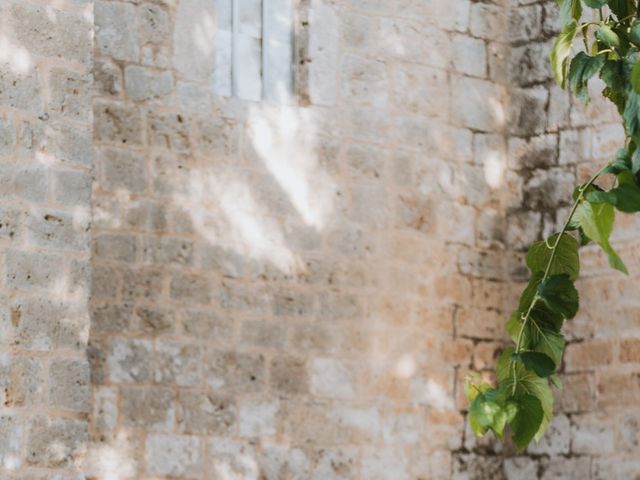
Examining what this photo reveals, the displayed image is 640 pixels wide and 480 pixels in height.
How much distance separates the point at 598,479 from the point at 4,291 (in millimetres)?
3849

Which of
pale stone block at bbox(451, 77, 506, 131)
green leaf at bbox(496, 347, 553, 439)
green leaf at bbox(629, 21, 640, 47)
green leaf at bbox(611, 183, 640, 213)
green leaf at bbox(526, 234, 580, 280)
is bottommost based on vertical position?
green leaf at bbox(496, 347, 553, 439)

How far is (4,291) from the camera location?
5762mm

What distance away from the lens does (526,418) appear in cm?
439

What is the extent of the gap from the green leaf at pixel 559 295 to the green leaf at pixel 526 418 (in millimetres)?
245

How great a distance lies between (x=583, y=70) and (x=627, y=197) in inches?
18.5

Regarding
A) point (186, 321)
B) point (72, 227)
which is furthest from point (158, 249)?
point (72, 227)

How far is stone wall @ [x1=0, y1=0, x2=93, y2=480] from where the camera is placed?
18.9 ft

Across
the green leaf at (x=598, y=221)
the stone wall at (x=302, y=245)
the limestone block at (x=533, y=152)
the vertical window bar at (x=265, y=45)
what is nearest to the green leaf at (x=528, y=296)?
the green leaf at (x=598, y=221)

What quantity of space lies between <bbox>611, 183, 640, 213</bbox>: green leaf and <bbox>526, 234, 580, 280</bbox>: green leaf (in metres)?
0.40

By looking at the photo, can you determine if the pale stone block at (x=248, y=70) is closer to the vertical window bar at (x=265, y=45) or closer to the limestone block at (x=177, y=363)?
the vertical window bar at (x=265, y=45)

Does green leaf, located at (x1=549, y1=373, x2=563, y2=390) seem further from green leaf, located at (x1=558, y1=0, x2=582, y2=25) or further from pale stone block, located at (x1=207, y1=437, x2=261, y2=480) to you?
pale stone block, located at (x1=207, y1=437, x2=261, y2=480)

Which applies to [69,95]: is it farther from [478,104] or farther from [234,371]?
[478,104]

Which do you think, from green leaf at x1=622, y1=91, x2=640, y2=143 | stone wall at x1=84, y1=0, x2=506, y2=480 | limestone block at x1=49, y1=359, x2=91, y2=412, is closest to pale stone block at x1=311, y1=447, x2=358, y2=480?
stone wall at x1=84, y1=0, x2=506, y2=480

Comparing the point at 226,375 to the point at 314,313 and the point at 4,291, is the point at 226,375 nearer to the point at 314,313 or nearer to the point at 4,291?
the point at 314,313
